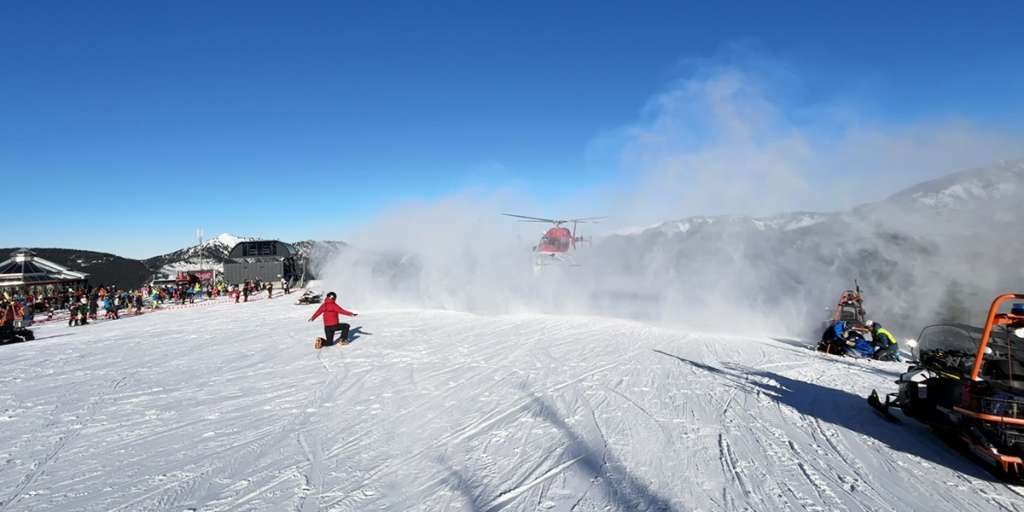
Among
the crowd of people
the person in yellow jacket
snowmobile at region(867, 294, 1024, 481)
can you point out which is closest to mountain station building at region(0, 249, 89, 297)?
the crowd of people

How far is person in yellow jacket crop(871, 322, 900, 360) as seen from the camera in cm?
1127

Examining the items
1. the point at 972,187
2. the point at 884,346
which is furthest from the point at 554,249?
the point at 972,187

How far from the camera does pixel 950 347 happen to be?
5816mm

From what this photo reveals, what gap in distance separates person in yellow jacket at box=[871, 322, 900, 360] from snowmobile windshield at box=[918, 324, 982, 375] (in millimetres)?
6439

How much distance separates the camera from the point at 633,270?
25234 mm

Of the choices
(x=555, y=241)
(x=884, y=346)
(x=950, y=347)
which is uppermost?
(x=555, y=241)

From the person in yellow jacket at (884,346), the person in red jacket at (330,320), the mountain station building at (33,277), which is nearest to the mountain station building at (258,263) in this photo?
the mountain station building at (33,277)

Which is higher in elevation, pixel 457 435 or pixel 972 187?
pixel 972 187

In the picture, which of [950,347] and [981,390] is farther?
[950,347]

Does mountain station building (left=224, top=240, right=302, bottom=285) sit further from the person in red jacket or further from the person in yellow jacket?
Result: the person in yellow jacket

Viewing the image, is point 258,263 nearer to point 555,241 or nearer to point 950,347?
point 555,241

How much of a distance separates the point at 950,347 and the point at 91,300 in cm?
2800

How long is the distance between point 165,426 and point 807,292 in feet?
80.6

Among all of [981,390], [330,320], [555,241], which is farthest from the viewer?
[555,241]
